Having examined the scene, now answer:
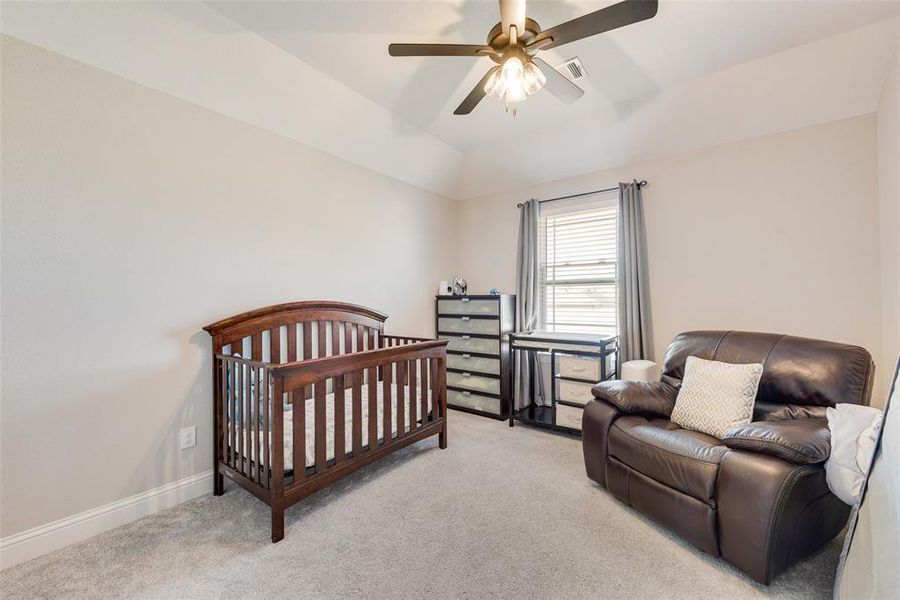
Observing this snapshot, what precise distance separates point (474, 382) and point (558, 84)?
2.72 metres

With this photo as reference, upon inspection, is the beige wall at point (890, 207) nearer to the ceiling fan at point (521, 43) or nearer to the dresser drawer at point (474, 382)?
the ceiling fan at point (521, 43)

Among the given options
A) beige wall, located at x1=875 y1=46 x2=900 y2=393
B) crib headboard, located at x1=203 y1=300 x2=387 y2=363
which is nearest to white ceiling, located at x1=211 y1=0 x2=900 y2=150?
beige wall, located at x1=875 y1=46 x2=900 y2=393

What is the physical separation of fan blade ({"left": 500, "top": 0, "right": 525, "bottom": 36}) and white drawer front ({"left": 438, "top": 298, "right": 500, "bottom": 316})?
7.94 feet

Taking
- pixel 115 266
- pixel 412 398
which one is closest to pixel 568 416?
pixel 412 398

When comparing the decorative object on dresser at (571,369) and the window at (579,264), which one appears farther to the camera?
the window at (579,264)

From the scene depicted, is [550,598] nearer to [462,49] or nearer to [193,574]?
[193,574]

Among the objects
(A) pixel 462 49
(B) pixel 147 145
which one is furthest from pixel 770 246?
(B) pixel 147 145

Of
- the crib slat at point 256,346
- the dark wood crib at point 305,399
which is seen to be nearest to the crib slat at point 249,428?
the dark wood crib at point 305,399

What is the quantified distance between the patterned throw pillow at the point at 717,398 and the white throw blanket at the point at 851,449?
1.46ft

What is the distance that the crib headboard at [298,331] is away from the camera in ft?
7.69

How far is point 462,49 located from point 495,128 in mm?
1824

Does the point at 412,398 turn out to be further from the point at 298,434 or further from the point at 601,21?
the point at 601,21

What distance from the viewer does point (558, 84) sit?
1.91 meters

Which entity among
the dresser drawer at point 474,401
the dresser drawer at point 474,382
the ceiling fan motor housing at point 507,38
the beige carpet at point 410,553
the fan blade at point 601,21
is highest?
the ceiling fan motor housing at point 507,38
